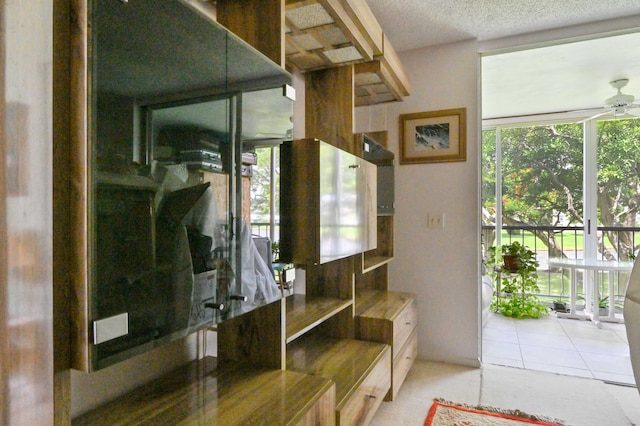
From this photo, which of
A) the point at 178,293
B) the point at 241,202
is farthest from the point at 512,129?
the point at 178,293

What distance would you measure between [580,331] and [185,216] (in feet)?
12.8

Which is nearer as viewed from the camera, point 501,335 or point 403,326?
point 403,326

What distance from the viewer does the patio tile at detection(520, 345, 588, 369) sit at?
2.66 meters

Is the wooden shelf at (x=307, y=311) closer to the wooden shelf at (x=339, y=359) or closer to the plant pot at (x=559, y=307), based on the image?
the wooden shelf at (x=339, y=359)

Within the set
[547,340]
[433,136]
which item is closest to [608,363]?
[547,340]

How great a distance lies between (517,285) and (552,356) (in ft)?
4.52

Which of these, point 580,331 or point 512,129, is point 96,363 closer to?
point 580,331

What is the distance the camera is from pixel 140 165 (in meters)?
0.72

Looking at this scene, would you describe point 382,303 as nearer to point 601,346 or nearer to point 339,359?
point 339,359

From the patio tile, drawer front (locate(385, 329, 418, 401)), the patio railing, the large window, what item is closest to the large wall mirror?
drawer front (locate(385, 329, 418, 401))

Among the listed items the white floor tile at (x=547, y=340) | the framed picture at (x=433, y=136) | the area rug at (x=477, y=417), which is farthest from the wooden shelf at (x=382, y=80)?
the white floor tile at (x=547, y=340)

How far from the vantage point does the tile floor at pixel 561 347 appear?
2.55 meters

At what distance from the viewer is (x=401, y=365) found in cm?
212

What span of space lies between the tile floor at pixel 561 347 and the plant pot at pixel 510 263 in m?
0.55
